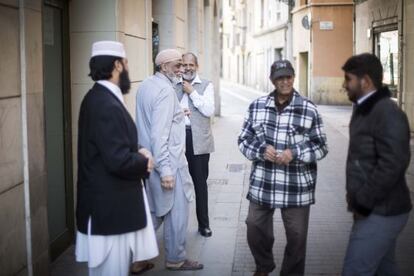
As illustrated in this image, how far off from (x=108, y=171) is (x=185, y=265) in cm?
214

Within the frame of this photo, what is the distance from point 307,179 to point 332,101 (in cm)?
2333

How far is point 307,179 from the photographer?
5160 millimetres

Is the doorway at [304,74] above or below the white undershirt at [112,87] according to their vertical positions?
above

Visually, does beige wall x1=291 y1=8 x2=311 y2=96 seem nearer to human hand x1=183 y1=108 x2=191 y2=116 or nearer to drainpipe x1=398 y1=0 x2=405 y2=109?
drainpipe x1=398 y1=0 x2=405 y2=109

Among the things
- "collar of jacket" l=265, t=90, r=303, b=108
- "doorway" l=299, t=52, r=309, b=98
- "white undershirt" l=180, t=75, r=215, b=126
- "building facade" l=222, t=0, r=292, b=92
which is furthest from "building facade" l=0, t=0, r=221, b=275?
"building facade" l=222, t=0, r=292, b=92

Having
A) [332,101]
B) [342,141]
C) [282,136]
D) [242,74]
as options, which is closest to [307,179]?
[282,136]

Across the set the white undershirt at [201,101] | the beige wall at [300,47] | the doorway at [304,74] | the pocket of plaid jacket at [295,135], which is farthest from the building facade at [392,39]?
the pocket of plaid jacket at [295,135]

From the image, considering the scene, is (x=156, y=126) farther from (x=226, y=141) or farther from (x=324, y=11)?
(x=324, y=11)

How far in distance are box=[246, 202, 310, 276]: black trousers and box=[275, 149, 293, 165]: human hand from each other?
43cm

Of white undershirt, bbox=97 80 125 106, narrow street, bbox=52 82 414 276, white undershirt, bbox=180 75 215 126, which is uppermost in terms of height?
A: white undershirt, bbox=97 80 125 106

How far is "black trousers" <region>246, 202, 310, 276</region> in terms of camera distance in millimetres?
5184

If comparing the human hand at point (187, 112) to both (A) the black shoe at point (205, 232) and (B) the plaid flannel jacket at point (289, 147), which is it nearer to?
(A) the black shoe at point (205, 232)

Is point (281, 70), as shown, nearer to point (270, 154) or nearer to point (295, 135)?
point (295, 135)

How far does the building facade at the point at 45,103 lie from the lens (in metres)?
4.48
